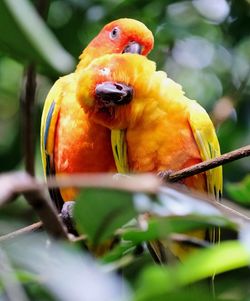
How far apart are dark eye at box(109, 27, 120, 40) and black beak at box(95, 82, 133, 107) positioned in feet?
2.61

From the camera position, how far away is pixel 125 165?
2.70 m

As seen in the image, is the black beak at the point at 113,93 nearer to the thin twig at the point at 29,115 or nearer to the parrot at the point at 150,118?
the parrot at the point at 150,118

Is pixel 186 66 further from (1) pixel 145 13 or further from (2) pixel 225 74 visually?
(1) pixel 145 13

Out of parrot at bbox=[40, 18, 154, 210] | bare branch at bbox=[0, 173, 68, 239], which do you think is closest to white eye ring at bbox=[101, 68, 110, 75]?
parrot at bbox=[40, 18, 154, 210]

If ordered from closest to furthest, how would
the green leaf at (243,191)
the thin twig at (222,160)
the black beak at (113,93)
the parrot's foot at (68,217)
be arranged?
the green leaf at (243,191), the thin twig at (222,160), the black beak at (113,93), the parrot's foot at (68,217)

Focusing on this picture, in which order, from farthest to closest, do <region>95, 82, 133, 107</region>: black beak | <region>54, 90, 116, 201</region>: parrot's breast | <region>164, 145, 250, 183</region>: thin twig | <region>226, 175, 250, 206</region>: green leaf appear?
<region>54, 90, 116, 201</region>: parrot's breast → <region>95, 82, 133, 107</region>: black beak → <region>164, 145, 250, 183</region>: thin twig → <region>226, 175, 250, 206</region>: green leaf

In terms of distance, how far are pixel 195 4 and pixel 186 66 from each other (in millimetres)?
522

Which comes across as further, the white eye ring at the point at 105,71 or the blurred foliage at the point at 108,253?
the white eye ring at the point at 105,71

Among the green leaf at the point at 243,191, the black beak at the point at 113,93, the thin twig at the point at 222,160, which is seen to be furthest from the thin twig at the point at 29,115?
the black beak at the point at 113,93

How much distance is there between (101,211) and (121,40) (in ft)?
8.59

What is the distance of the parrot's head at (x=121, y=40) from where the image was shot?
325 cm

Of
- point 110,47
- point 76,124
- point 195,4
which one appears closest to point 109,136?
point 76,124

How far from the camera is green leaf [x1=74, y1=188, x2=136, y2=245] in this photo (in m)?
0.78

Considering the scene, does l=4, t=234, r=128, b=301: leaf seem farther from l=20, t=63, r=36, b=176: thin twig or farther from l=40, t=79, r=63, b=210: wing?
l=40, t=79, r=63, b=210: wing
